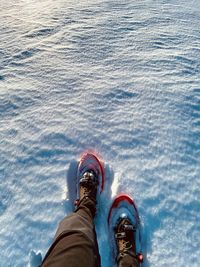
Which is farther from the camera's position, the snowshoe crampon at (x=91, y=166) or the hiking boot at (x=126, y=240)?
the snowshoe crampon at (x=91, y=166)

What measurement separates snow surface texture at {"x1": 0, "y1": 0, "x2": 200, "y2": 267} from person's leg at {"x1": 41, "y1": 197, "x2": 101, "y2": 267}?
0.99 ft

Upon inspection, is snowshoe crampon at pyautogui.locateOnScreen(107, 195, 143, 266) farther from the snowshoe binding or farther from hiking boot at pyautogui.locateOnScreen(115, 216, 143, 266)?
the snowshoe binding

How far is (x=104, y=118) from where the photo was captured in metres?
2.20

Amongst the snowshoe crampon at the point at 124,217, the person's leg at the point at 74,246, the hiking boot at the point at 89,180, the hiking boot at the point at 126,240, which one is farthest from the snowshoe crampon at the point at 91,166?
the person's leg at the point at 74,246

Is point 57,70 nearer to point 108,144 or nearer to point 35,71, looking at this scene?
point 35,71

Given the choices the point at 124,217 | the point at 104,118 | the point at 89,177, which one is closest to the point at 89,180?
the point at 89,177

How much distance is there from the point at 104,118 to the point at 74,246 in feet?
3.91

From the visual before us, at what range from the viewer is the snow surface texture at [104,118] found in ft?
5.38

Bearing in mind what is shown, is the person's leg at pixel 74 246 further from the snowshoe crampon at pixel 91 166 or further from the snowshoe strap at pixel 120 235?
the snowshoe crampon at pixel 91 166

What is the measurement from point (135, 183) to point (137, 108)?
712 millimetres

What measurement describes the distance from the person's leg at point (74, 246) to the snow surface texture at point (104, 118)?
0.30m

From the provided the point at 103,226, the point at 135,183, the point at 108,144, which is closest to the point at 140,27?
the point at 108,144

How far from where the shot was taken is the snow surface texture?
1.64m

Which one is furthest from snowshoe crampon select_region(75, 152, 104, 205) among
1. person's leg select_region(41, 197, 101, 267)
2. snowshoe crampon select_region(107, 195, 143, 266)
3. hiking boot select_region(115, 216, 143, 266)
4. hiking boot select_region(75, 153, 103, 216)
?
person's leg select_region(41, 197, 101, 267)
